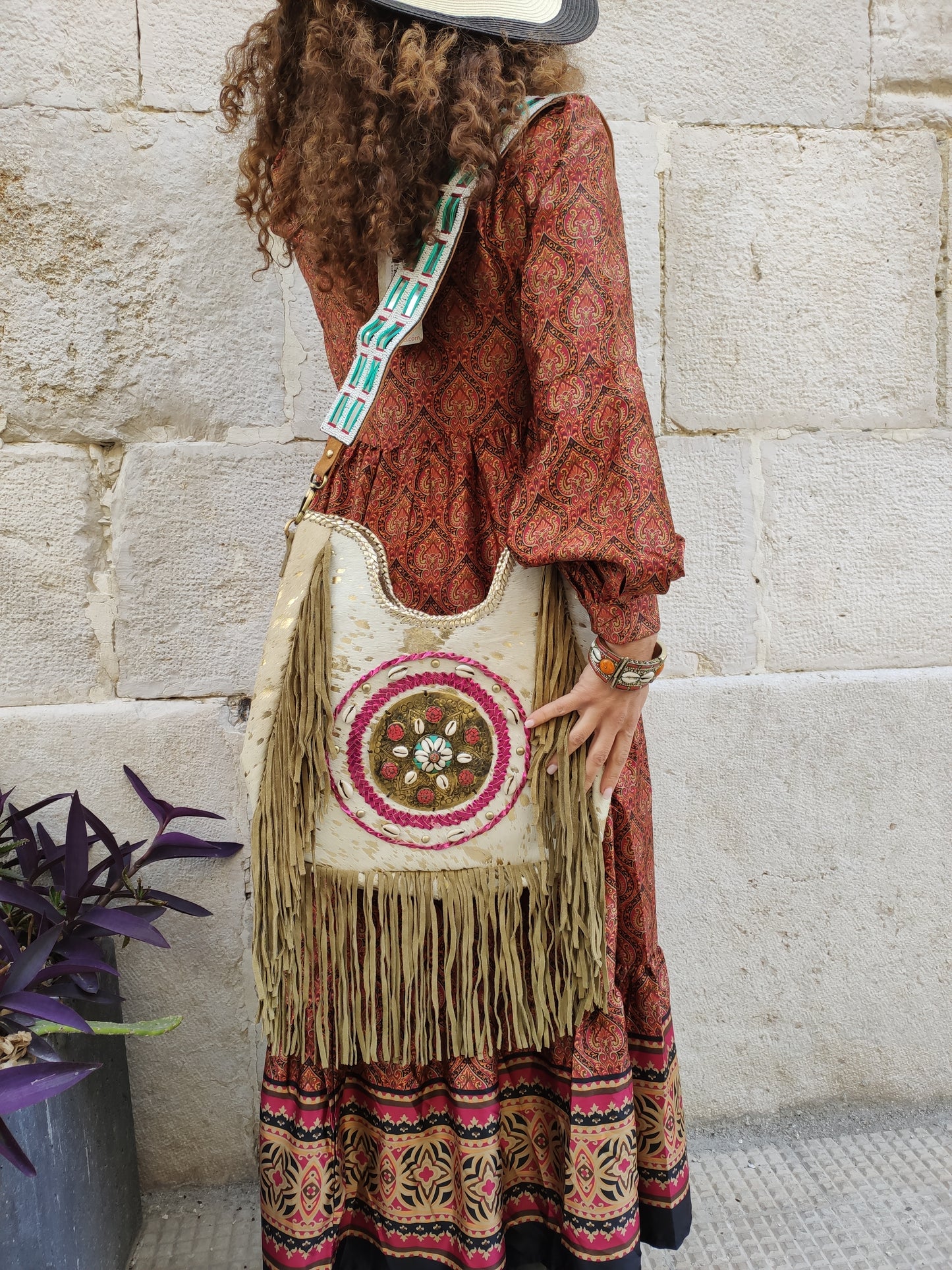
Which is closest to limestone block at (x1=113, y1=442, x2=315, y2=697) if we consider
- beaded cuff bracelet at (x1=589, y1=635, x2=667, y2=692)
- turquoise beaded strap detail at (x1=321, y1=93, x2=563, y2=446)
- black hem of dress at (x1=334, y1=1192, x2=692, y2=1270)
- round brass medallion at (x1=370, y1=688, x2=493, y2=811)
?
turquoise beaded strap detail at (x1=321, y1=93, x2=563, y2=446)

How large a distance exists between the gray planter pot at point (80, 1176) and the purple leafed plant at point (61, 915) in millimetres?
99

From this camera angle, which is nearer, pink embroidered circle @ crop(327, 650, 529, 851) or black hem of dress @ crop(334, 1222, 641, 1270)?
pink embroidered circle @ crop(327, 650, 529, 851)

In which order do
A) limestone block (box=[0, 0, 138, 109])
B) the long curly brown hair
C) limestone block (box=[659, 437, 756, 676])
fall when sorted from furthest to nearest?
limestone block (box=[659, 437, 756, 676]), limestone block (box=[0, 0, 138, 109]), the long curly brown hair

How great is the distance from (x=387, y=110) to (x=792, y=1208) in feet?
5.99

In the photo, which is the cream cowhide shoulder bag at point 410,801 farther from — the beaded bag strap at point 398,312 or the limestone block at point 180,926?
the limestone block at point 180,926

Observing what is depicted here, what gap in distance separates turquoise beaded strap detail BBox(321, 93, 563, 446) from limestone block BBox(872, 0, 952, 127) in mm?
1042

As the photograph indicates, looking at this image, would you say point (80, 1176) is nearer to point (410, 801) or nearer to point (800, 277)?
point (410, 801)

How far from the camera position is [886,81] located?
5.53 ft

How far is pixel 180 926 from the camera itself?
1.66m

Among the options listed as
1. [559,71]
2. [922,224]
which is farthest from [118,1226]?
[922,224]

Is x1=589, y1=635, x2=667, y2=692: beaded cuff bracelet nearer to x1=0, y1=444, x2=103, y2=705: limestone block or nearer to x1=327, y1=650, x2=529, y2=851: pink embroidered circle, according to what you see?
x1=327, y1=650, x2=529, y2=851: pink embroidered circle

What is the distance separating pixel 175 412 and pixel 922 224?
1.42 m

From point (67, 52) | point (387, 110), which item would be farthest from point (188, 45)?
point (387, 110)

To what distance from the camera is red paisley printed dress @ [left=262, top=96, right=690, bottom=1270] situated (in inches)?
38.3
